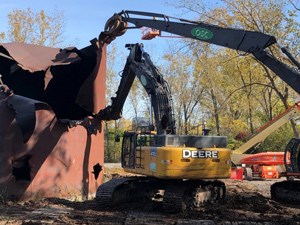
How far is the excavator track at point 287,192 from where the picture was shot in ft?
38.7

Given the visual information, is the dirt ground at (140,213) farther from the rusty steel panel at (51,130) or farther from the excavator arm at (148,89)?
the excavator arm at (148,89)

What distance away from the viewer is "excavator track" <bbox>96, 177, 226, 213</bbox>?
8.98 meters

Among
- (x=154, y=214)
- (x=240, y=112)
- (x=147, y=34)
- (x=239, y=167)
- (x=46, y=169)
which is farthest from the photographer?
(x=240, y=112)

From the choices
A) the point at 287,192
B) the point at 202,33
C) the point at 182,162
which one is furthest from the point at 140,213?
the point at 287,192

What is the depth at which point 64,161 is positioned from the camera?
12.1 m

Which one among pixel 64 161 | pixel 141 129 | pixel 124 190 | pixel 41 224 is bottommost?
pixel 41 224

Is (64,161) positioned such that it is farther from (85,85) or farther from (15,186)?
(85,85)

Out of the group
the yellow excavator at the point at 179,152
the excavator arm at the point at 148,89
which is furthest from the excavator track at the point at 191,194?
the excavator arm at the point at 148,89

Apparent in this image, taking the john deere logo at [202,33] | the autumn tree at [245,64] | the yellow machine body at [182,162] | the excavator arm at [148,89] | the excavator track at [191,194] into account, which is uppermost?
the autumn tree at [245,64]

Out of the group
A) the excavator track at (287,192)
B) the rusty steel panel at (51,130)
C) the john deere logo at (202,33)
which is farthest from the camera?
the excavator track at (287,192)

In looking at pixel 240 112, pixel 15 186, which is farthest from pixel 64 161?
pixel 240 112

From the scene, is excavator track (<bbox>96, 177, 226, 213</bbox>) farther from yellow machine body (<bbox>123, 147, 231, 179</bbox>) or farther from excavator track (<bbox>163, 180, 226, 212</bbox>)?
yellow machine body (<bbox>123, 147, 231, 179</bbox>)

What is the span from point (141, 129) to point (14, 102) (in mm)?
3687

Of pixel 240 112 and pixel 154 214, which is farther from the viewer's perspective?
pixel 240 112
